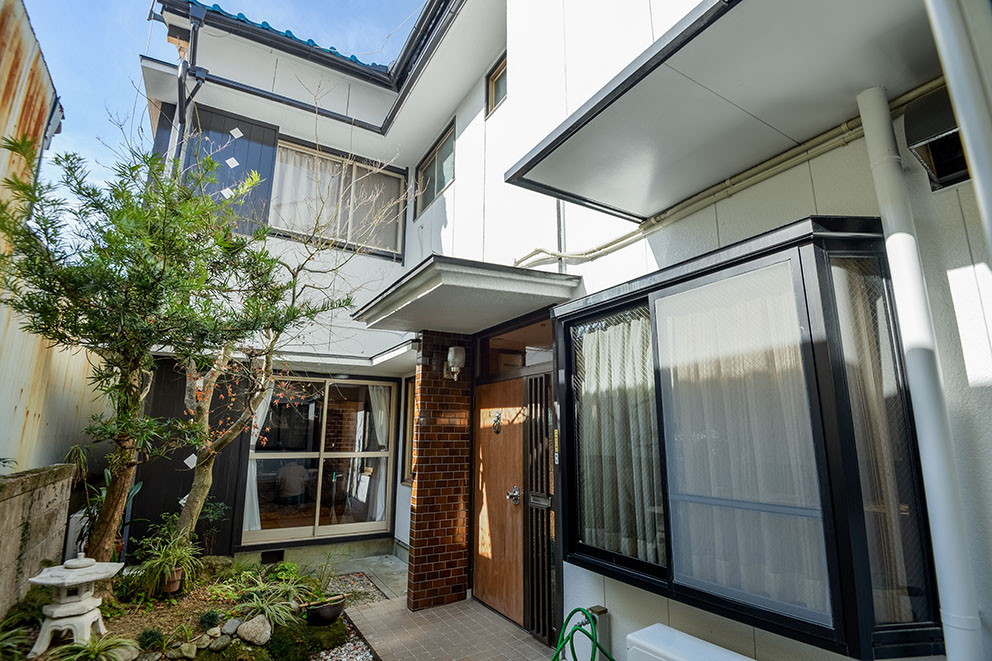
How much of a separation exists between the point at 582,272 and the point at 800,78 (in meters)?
2.09

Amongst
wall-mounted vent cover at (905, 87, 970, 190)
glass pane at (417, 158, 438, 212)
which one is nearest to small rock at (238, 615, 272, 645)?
wall-mounted vent cover at (905, 87, 970, 190)

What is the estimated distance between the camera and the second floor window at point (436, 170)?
6.85 m

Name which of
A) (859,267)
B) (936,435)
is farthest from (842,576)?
(859,267)

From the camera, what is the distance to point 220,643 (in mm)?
3701

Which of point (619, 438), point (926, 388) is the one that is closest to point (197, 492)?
point (619, 438)

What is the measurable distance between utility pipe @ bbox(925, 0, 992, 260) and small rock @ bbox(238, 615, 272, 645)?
4.84 metres

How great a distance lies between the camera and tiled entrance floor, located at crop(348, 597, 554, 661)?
3.89 meters

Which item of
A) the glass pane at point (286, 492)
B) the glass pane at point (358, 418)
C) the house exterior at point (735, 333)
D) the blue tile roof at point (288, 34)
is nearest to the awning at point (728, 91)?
the house exterior at point (735, 333)

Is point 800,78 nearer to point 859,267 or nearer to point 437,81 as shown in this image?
point 859,267

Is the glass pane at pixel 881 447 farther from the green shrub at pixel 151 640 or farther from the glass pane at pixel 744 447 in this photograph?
the green shrub at pixel 151 640

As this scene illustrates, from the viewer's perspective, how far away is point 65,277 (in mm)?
2854

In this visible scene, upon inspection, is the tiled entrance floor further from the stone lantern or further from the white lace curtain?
the white lace curtain

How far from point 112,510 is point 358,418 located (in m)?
3.92

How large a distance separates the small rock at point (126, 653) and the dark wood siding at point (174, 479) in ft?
9.39
